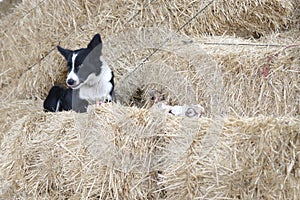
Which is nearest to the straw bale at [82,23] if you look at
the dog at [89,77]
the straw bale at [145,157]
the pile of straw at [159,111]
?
the pile of straw at [159,111]

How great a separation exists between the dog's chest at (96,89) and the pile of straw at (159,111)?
0.15 meters

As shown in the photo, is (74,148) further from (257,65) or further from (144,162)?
(257,65)

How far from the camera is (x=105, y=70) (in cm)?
320

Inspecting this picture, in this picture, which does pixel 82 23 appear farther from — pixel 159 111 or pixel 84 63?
pixel 159 111

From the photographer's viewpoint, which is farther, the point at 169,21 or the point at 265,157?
the point at 169,21

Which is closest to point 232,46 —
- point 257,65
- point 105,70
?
point 257,65

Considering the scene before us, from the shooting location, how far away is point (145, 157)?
90.1 inches

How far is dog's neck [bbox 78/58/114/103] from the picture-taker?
3133mm

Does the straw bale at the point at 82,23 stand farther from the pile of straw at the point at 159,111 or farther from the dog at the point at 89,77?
the dog at the point at 89,77

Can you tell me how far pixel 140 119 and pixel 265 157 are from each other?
613 millimetres

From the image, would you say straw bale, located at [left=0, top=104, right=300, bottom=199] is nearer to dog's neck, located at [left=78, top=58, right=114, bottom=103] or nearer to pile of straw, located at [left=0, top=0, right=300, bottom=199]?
pile of straw, located at [left=0, top=0, right=300, bottom=199]

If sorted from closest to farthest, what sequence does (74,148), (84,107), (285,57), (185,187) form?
(185,187), (74,148), (285,57), (84,107)

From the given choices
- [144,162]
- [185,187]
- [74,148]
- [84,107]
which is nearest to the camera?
[185,187]

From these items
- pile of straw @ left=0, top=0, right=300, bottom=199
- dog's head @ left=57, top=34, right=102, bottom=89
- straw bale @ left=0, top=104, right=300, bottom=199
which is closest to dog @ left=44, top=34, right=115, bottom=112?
dog's head @ left=57, top=34, right=102, bottom=89
